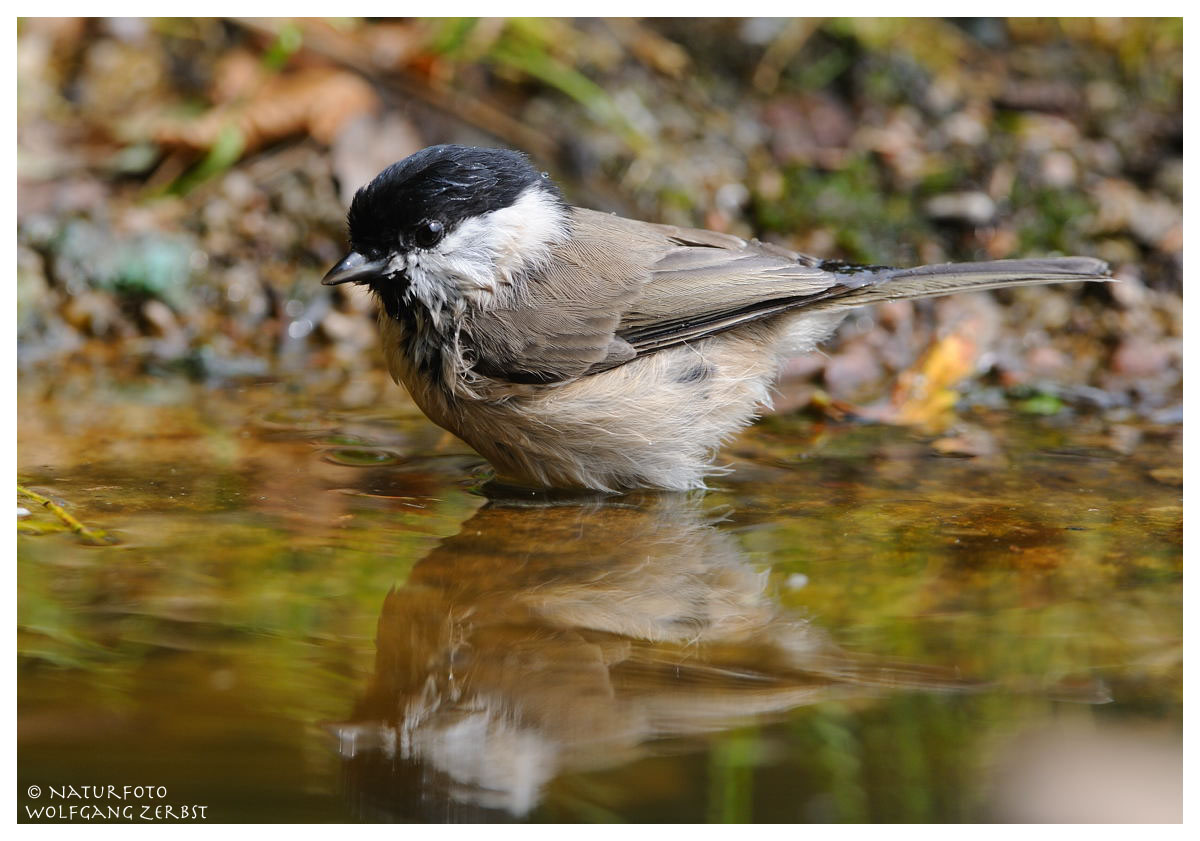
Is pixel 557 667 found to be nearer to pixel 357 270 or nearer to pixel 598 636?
pixel 598 636

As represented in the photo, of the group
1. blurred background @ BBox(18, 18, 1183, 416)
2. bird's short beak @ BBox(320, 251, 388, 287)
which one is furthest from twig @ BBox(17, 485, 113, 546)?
blurred background @ BBox(18, 18, 1183, 416)

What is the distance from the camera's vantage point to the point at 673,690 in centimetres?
278

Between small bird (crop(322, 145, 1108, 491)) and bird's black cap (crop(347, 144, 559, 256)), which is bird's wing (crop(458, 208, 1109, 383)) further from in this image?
bird's black cap (crop(347, 144, 559, 256))

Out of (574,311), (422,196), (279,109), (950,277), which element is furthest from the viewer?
(279,109)

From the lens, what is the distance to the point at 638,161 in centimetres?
711

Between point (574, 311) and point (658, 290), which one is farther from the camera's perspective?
point (658, 290)

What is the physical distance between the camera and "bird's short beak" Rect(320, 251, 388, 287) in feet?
14.0

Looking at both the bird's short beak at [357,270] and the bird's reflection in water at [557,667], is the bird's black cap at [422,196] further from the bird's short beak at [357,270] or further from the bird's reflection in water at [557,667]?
the bird's reflection in water at [557,667]

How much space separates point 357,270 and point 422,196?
358mm

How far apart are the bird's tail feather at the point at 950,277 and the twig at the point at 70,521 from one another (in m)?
2.77

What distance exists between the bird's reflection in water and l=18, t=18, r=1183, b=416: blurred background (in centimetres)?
228

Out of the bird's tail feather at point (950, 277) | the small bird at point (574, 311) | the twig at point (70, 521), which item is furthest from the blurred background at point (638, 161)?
the twig at point (70, 521)

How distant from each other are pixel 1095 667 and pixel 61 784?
237 centimetres

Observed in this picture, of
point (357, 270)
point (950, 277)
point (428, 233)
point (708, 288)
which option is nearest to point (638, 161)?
point (708, 288)
